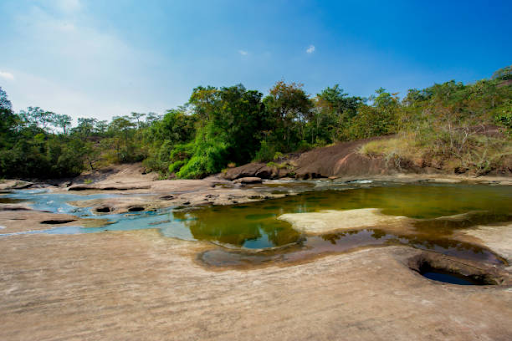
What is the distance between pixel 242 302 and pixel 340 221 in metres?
4.78

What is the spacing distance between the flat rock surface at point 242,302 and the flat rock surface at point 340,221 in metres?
1.91

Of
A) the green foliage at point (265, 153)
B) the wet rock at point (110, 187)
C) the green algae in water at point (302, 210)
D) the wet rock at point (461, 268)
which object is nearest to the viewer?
the wet rock at point (461, 268)

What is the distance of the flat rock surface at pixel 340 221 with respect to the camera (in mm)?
6117

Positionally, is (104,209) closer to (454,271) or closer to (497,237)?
(454,271)

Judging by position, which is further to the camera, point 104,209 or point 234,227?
point 104,209

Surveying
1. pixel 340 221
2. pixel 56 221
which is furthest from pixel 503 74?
pixel 56 221

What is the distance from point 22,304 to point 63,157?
114 feet

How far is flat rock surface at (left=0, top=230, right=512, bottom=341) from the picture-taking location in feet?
6.88

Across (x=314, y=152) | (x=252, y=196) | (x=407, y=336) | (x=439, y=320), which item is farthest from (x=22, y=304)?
(x=314, y=152)

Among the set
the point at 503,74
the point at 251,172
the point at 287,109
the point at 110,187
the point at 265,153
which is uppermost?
the point at 503,74

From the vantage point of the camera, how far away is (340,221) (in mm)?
6691

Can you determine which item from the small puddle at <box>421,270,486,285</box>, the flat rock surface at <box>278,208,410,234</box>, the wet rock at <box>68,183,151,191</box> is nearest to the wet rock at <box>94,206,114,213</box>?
the wet rock at <box>68,183,151,191</box>

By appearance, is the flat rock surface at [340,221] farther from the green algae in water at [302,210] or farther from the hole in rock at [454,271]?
the hole in rock at [454,271]

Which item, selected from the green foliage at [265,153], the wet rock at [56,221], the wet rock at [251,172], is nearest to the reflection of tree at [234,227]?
the wet rock at [56,221]
